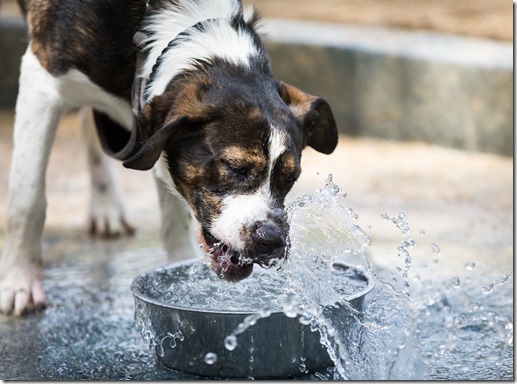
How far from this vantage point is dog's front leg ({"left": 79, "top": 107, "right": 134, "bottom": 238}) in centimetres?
524

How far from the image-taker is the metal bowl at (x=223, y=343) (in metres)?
3.10

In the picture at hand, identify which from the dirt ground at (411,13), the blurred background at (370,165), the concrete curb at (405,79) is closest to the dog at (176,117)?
the blurred background at (370,165)

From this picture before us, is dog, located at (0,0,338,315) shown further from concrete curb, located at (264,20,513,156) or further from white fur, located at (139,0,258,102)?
concrete curb, located at (264,20,513,156)

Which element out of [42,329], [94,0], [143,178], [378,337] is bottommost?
[143,178]

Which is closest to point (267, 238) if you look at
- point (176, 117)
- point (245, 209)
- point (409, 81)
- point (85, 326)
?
point (245, 209)

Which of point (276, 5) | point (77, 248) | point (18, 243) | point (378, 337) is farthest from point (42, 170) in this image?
point (276, 5)

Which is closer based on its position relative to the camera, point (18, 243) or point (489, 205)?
point (18, 243)

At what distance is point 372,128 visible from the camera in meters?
7.49

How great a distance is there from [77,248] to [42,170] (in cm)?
99

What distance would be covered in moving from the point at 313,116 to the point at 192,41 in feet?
1.68

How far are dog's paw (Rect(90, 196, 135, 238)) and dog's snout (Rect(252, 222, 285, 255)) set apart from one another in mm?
2180

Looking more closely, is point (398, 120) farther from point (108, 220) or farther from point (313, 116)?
point (313, 116)

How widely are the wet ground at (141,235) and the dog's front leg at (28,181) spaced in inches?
5.9

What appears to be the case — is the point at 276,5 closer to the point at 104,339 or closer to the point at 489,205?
the point at 489,205
